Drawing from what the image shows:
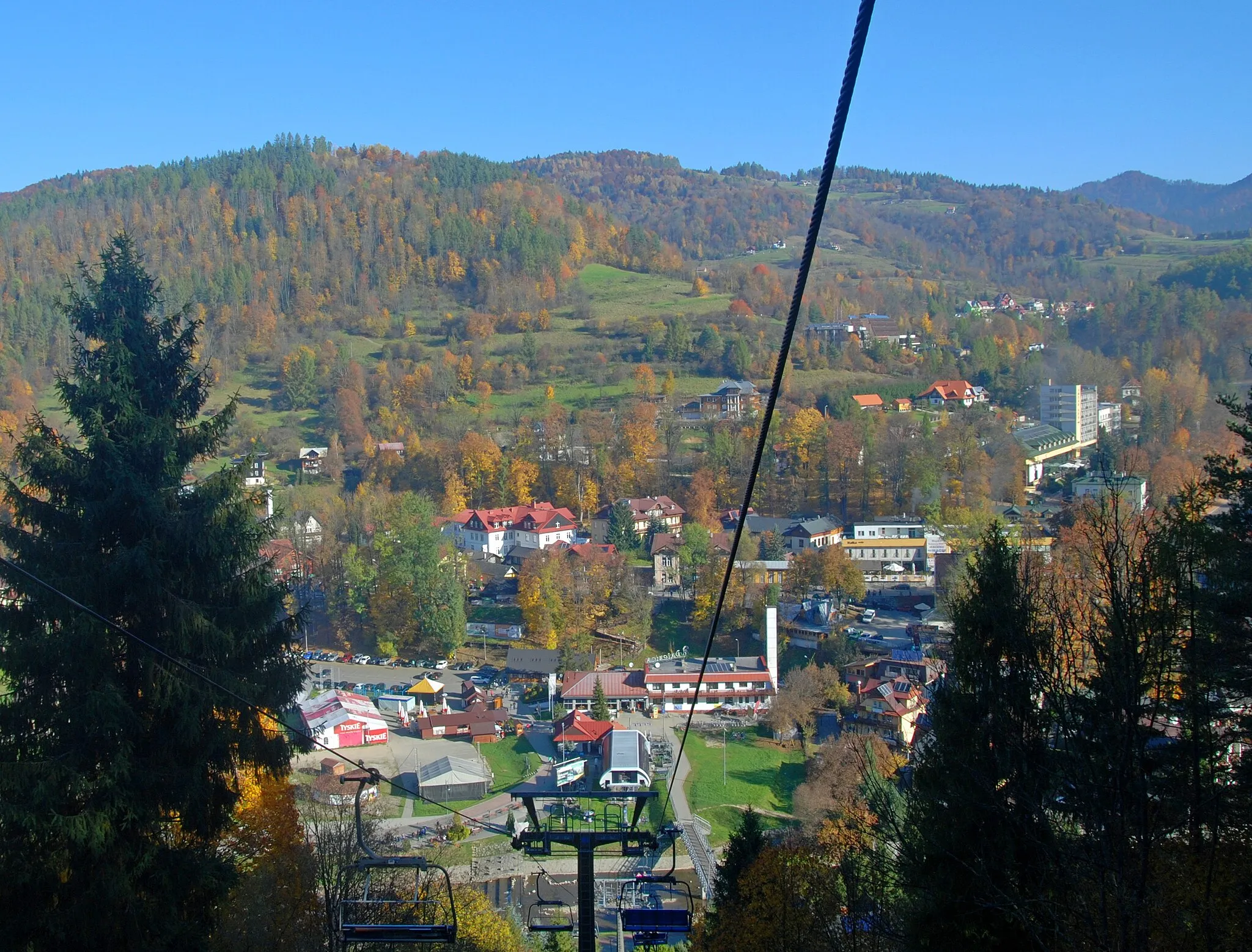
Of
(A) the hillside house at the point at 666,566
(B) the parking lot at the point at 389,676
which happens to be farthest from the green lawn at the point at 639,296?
(B) the parking lot at the point at 389,676

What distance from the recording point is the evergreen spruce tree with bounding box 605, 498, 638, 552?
22.2 metres

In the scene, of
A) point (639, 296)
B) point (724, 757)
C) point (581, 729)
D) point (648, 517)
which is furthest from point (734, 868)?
point (639, 296)

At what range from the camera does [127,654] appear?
4.01m

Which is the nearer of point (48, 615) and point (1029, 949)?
point (1029, 949)

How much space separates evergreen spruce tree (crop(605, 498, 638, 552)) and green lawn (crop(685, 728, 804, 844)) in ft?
27.5

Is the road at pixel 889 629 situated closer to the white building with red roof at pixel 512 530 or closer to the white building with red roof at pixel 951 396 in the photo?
the white building with red roof at pixel 512 530

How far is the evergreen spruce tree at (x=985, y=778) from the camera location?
3.59 meters

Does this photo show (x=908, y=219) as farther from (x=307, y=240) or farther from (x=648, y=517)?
(x=648, y=517)

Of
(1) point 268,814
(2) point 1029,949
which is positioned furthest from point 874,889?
(1) point 268,814

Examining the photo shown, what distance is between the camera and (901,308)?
50625 mm

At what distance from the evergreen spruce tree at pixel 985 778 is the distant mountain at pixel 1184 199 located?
269ft

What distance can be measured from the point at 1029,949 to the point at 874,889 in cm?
120

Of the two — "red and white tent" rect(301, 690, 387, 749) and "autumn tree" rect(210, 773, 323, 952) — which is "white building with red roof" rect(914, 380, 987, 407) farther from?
"autumn tree" rect(210, 773, 323, 952)

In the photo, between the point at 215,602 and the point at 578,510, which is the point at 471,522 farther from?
→ the point at 215,602
